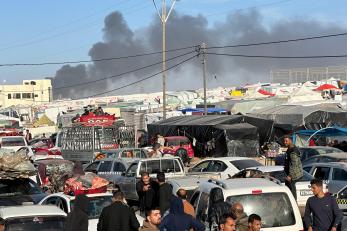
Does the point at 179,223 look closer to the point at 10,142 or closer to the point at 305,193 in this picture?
the point at 305,193

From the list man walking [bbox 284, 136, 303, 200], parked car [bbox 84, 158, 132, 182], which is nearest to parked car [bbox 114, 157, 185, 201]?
parked car [bbox 84, 158, 132, 182]

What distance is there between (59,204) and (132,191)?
710 centimetres

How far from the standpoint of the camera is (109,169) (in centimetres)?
2236

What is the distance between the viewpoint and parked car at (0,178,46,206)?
15180 mm

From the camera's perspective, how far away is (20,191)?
16594 mm

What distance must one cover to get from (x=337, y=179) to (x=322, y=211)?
8.79 m

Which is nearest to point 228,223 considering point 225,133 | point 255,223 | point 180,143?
point 255,223

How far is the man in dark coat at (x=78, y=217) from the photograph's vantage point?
371 inches

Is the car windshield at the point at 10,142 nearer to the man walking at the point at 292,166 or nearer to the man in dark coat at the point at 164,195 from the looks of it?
the man walking at the point at 292,166

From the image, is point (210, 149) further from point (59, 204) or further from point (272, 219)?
point (272, 219)

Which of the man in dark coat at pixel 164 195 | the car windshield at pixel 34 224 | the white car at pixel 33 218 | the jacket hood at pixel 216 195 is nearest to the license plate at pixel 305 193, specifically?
the man in dark coat at pixel 164 195

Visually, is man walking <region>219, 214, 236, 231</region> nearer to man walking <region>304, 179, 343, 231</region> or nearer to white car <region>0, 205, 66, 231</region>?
man walking <region>304, 179, 343, 231</region>

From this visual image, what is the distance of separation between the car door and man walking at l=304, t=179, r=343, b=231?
817 centimetres

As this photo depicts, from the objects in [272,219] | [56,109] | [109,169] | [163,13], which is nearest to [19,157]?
[109,169]
